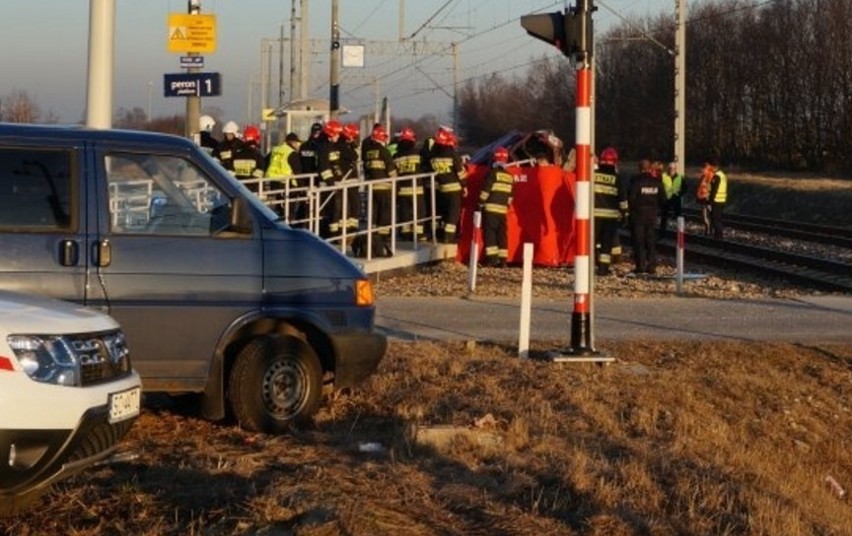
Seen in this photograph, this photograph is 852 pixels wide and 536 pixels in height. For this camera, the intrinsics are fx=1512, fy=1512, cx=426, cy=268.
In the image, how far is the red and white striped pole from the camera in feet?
38.2

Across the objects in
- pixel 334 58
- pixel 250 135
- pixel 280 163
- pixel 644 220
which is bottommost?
pixel 644 220

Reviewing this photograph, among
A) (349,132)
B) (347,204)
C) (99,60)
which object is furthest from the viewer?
(349,132)

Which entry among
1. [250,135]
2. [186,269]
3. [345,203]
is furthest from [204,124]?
[186,269]

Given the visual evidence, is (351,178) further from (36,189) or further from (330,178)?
(36,189)

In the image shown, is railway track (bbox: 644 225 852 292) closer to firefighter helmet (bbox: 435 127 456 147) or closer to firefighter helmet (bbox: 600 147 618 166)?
firefighter helmet (bbox: 600 147 618 166)

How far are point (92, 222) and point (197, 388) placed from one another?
1.16 metres

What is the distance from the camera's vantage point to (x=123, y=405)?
6.70 m

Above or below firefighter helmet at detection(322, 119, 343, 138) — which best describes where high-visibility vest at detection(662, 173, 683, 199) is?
below

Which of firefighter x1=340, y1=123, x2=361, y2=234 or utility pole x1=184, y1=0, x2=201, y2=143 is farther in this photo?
utility pole x1=184, y1=0, x2=201, y2=143

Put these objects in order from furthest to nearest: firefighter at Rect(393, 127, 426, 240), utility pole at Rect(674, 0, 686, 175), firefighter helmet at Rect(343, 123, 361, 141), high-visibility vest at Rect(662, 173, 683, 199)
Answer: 1. utility pole at Rect(674, 0, 686, 175)
2. high-visibility vest at Rect(662, 173, 683, 199)
3. firefighter helmet at Rect(343, 123, 361, 141)
4. firefighter at Rect(393, 127, 426, 240)

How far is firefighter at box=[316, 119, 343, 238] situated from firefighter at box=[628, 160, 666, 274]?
4.36 metres

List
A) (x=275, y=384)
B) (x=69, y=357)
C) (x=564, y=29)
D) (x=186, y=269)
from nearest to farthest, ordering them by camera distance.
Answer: (x=69, y=357)
(x=186, y=269)
(x=275, y=384)
(x=564, y=29)

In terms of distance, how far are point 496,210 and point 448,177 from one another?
3.33 feet

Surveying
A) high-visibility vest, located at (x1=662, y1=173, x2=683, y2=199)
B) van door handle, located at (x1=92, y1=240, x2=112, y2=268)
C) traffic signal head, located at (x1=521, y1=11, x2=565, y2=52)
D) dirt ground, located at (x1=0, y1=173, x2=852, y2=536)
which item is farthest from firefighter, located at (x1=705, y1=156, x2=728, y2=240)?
van door handle, located at (x1=92, y1=240, x2=112, y2=268)
